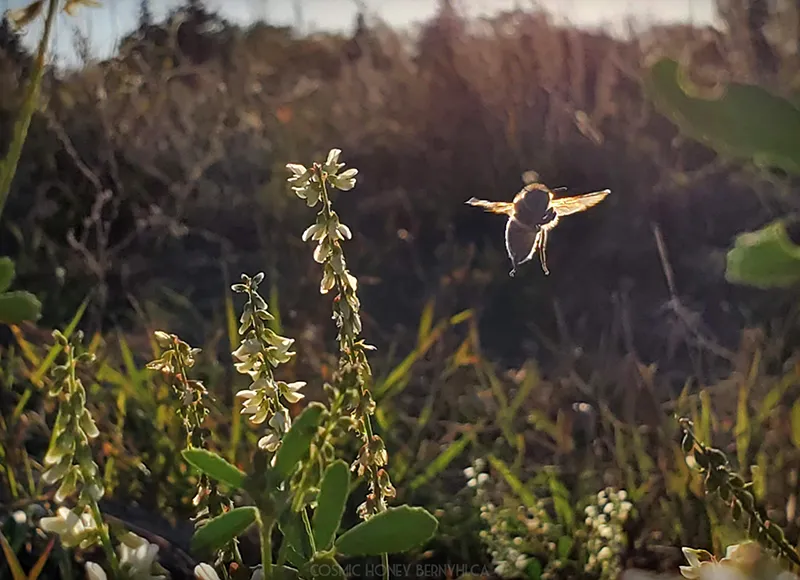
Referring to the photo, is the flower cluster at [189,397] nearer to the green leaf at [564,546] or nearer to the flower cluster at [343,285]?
the flower cluster at [343,285]

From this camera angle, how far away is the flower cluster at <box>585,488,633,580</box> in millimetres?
796

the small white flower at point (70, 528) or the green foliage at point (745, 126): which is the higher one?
the green foliage at point (745, 126)

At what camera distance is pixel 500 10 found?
1.90 m

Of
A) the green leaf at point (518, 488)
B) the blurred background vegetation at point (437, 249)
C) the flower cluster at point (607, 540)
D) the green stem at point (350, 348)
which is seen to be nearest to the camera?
the green stem at point (350, 348)

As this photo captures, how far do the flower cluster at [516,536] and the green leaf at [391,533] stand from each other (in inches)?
21.1

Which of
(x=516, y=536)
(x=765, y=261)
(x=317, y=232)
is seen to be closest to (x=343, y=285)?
(x=317, y=232)

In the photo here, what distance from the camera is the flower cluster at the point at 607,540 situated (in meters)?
0.80

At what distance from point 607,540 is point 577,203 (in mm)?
414

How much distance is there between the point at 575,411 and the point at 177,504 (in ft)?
1.67

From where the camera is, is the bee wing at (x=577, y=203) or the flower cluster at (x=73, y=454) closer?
the flower cluster at (x=73, y=454)

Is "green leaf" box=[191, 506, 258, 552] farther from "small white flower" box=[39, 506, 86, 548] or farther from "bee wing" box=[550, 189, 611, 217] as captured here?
"bee wing" box=[550, 189, 611, 217]

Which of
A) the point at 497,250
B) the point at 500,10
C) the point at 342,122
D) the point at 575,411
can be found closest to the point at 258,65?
the point at 342,122

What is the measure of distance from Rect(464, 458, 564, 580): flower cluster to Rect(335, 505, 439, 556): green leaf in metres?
0.54

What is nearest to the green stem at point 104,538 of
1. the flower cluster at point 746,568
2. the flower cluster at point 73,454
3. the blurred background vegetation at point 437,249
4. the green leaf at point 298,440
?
the flower cluster at point 73,454
